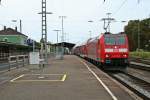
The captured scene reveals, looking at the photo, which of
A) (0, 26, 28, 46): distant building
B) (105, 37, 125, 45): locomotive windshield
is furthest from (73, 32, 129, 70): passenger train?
(0, 26, 28, 46): distant building

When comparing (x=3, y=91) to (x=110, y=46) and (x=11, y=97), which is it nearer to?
(x=11, y=97)

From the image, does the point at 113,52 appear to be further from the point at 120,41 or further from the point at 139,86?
the point at 139,86

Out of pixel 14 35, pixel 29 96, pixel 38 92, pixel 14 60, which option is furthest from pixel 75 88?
pixel 14 35

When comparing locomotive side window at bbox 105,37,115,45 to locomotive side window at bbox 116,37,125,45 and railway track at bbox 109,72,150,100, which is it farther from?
railway track at bbox 109,72,150,100

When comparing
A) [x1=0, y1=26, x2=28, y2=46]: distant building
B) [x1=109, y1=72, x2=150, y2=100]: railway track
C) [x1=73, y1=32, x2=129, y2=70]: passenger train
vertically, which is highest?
[x1=0, y1=26, x2=28, y2=46]: distant building

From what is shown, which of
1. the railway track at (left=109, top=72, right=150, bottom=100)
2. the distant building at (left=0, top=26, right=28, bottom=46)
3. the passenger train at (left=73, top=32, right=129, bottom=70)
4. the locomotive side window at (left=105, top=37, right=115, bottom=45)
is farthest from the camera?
the distant building at (left=0, top=26, right=28, bottom=46)

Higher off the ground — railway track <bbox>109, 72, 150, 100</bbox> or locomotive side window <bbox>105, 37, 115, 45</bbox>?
locomotive side window <bbox>105, 37, 115, 45</bbox>

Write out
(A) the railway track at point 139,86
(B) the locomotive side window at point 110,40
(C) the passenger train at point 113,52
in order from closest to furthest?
(A) the railway track at point 139,86 < (C) the passenger train at point 113,52 < (B) the locomotive side window at point 110,40

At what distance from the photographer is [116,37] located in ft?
114

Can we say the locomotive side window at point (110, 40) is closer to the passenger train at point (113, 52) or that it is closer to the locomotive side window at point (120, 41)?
the passenger train at point (113, 52)

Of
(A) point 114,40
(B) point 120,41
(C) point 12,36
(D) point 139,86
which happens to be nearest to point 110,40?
(A) point 114,40

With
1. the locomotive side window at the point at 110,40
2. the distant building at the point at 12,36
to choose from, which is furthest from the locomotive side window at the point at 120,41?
the distant building at the point at 12,36

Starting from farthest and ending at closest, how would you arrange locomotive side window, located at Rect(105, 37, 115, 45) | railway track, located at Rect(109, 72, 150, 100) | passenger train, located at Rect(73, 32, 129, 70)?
locomotive side window, located at Rect(105, 37, 115, 45), passenger train, located at Rect(73, 32, 129, 70), railway track, located at Rect(109, 72, 150, 100)

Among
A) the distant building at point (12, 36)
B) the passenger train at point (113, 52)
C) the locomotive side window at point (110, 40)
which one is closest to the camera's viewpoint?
the passenger train at point (113, 52)
